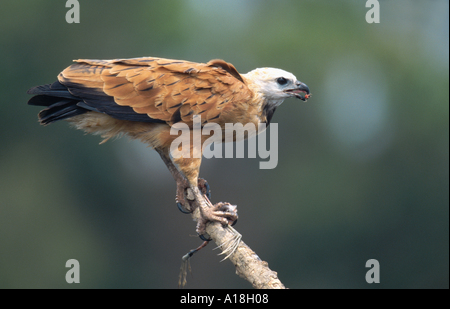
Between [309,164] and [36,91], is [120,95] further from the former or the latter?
[309,164]

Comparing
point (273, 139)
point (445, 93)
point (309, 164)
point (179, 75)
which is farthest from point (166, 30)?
point (445, 93)

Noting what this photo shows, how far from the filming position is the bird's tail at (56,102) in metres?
3.07

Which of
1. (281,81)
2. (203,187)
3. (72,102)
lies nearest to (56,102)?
(72,102)

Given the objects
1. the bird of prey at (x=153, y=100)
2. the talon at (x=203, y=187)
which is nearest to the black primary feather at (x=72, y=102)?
the bird of prey at (x=153, y=100)

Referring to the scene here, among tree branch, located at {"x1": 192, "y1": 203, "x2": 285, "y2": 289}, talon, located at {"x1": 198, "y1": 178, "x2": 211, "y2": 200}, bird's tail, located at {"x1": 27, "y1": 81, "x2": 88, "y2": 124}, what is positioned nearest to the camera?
tree branch, located at {"x1": 192, "y1": 203, "x2": 285, "y2": 289}

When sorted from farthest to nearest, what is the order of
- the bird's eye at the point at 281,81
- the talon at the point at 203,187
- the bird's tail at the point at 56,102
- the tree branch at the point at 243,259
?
the talon at the point at 203,187
the bird's eye at the point at 281,81
the bird's tail at the point at 56,102
the tree branch at the point at 243,259

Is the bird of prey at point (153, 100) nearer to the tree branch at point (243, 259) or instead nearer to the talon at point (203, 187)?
the tree branch at point (243, 259)

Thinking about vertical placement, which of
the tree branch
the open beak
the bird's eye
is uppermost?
the bird's eye

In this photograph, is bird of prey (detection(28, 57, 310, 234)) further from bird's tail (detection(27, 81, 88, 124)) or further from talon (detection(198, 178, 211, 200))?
talon (detection(198, 178, 211, 200))

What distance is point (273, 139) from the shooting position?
4426 mm

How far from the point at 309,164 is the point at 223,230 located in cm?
590

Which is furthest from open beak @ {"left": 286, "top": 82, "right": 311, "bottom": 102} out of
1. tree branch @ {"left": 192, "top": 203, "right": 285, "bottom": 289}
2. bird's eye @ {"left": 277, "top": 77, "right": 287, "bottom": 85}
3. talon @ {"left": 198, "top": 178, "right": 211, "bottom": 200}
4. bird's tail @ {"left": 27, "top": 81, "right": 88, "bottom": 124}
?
bird's tail @ {"left": 27, "top": 81, "right": 88, "bottom": 124}

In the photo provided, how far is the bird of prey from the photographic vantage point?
3104 mm

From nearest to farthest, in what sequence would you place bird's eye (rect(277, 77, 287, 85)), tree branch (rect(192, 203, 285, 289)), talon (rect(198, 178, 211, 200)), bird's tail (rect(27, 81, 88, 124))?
tree branch (rect(192, 203, 285, 289)), bird's tail (rect(27, 81, 88, 124)), bird's eye (rect(277, 77, 287, 85)), talon (rect(198, 178, 211, 200))
